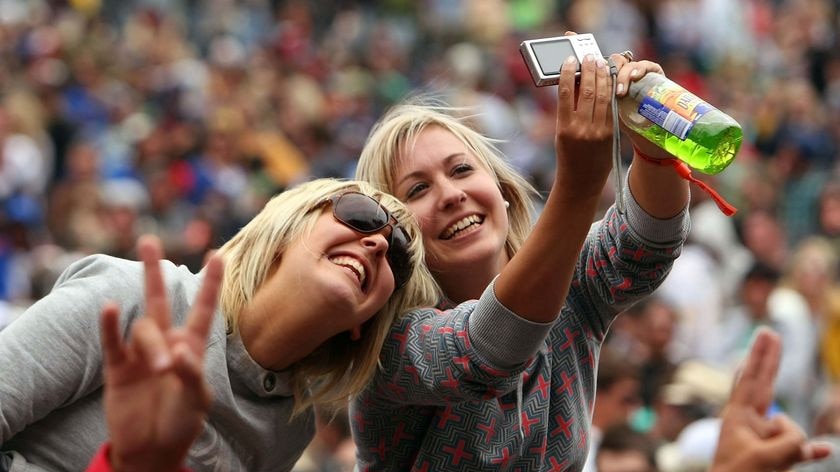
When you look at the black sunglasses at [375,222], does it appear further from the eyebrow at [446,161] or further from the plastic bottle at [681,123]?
the plastic bottle at [681,123]

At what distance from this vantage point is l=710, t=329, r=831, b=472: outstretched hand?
233 centimetres

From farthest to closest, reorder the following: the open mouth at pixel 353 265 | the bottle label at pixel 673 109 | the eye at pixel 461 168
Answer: the eye at pixel 461 168 → the open mouth at pixel 353 265 → the bottle label at pixel 673 109

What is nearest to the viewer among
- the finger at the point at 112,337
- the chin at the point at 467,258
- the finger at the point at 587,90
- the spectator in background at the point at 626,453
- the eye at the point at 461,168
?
the finger at the point at 112,337

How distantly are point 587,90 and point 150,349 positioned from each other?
1020 mm

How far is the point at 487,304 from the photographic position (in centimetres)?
281

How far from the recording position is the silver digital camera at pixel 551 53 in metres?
2.74

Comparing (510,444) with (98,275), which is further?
(510,444)

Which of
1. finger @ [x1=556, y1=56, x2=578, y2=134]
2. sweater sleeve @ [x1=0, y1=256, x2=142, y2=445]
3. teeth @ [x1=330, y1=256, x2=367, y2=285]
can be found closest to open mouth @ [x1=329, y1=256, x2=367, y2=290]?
teeth @ [x1=330, y1=256, x2=367, y2=285]

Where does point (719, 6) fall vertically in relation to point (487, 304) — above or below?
below

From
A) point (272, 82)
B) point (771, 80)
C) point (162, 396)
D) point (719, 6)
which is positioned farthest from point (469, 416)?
point (719, 6)

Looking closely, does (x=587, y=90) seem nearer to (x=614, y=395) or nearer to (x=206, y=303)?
(x=206, y=303)

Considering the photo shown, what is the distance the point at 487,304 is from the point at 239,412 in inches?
22.1

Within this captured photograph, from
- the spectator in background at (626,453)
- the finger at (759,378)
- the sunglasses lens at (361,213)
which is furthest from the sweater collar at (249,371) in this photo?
the spectator in background at (626,453)

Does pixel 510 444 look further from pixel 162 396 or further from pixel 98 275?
pixel 162 396
